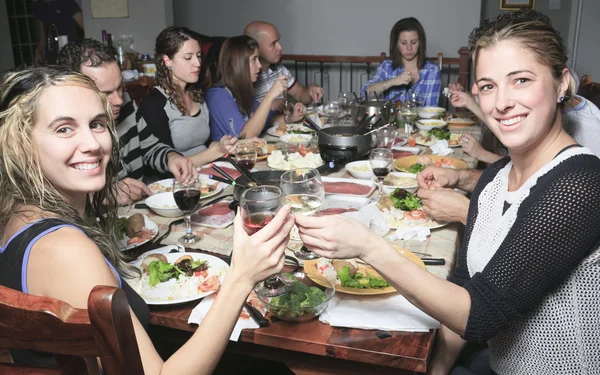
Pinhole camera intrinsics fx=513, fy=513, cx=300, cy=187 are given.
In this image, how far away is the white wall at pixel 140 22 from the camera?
5.88 meters

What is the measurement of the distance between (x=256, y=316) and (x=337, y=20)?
5170mm

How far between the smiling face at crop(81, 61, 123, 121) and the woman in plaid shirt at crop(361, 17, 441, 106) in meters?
2.55

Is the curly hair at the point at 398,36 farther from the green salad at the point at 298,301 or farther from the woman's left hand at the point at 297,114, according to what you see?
the green salad at the point at 298,301

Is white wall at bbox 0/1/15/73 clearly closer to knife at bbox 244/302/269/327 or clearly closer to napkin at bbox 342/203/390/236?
napkin at bbox 342/203/390/236

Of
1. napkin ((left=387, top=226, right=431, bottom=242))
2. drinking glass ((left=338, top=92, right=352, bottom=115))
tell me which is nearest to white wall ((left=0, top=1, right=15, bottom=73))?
drinking glass ((left=338, top=92, right=352, bottom=115))

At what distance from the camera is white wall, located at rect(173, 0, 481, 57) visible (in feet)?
18.0

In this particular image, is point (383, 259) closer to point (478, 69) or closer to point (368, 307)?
point (368, 307)

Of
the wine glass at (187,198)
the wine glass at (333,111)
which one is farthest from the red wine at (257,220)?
the wine glass at (333,111)

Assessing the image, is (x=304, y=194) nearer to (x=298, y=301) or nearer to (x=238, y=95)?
(x=298, y=301)

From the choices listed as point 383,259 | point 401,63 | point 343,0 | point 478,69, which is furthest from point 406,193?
point 343,0

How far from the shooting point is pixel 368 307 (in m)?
1.22

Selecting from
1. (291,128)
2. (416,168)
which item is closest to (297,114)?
(291,128)

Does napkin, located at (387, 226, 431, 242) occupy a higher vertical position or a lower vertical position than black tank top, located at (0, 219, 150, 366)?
lower

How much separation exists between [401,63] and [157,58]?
241 cm
